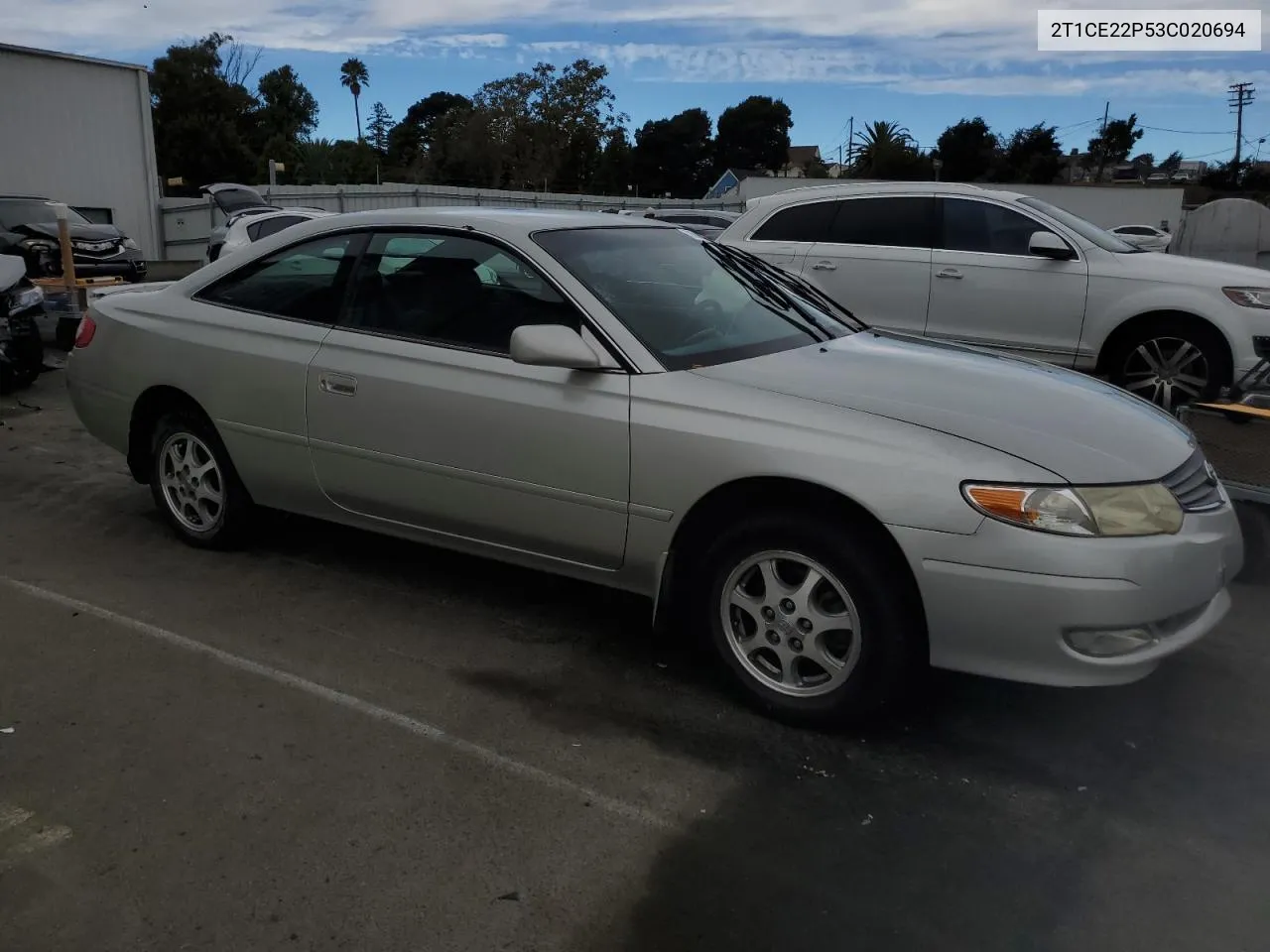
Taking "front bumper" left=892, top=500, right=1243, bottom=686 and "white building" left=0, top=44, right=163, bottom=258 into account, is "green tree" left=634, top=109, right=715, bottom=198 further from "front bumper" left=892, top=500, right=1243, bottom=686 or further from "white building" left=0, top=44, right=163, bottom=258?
"front bumper" left=892, top=500, right=1243, bottom=686

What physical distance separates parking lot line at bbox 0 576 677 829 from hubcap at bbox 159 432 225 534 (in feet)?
2.26

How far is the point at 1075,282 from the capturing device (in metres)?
7.50

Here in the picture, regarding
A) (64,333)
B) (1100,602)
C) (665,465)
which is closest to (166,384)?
(665,465)

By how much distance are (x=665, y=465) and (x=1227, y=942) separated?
6.56ft

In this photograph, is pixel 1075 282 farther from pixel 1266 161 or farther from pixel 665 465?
pixel 1266 161

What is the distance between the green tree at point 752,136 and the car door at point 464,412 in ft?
298

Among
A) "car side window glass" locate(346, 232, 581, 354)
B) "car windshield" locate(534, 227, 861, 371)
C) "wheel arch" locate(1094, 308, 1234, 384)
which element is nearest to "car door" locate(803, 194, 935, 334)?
"wheel arch" locate(1094, 308, 1234, 384)

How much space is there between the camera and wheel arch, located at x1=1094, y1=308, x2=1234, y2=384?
23.1 feet

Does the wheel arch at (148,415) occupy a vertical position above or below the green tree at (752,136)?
below

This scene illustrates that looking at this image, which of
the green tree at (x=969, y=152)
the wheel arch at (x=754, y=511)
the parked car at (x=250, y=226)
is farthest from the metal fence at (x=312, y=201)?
the green tree at (x=969, y=152)

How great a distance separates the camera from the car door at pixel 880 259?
8.13 metres

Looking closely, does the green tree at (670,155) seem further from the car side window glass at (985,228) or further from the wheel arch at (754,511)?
the wheel arch at (754,511)

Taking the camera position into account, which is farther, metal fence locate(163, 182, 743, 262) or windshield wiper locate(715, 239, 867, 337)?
metal fence locate(163, 182, 743, 262)

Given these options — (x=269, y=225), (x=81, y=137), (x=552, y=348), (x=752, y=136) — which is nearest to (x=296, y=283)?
(x=552, y=348)
